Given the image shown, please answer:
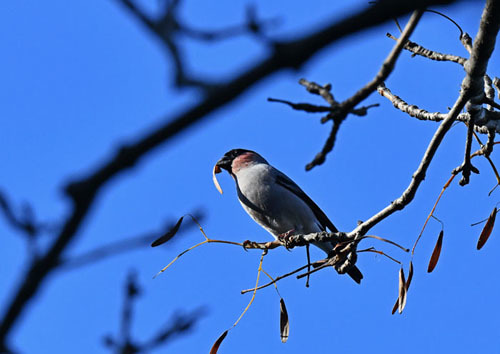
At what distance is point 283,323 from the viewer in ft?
16.5

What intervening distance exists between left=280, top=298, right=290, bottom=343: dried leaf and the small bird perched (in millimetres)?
2785

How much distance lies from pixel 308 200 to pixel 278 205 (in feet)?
1.75

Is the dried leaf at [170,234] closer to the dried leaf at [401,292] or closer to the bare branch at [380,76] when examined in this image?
the dried leaf at [401,292]

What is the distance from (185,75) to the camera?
192 centimetres

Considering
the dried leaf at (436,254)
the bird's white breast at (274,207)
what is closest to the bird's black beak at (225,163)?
the bird's white breast at (274,207)

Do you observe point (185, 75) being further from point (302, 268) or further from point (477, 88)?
point (302, 268)

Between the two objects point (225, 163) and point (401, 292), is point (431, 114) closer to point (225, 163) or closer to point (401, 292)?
point (401, 292)

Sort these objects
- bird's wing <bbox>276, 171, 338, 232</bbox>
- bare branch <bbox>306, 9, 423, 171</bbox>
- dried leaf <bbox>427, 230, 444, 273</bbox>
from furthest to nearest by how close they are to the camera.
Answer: bird's wing <bbox>276, 171, 338, 232</bbox>
dried leaf <bbox>427, 230, 444, 273</bbox>
bare branch <bbox>306, 9, 423, 171</bbox>

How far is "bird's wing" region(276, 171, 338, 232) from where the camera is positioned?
8180mm

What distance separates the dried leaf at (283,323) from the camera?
499cm

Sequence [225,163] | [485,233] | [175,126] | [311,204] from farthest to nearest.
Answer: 1. [225,163]
2. [311,204]
3. [485,233]
4. [175,126]

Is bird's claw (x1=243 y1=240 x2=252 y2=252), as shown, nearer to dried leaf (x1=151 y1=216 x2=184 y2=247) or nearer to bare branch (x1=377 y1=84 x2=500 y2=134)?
dried leaf (x1=151 y1=216 x2=184 y2=247)

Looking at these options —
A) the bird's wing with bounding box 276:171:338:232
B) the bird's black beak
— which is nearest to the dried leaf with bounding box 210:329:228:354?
the bird's wing with bounding box 276:171:338:232

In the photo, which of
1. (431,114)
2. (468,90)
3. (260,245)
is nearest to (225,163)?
(260,245)
